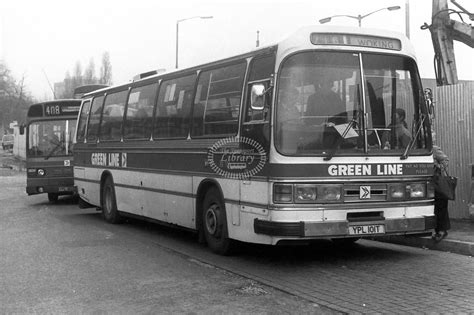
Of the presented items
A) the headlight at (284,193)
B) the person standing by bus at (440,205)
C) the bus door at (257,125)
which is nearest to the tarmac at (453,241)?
the person standing by bus at (440,205)

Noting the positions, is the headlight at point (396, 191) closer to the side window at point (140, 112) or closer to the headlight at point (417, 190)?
the headlight at point (417, 190)

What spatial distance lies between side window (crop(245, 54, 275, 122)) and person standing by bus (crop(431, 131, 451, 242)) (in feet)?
9.19

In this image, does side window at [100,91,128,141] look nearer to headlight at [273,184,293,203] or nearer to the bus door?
the bus door

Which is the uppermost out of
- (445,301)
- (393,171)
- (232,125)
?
(232,125)

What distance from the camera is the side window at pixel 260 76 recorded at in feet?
23.4

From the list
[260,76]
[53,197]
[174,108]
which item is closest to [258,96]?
[260,76]

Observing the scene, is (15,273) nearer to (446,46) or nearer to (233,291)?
(233,291)

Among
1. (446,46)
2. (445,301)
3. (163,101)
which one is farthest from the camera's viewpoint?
(446,46)

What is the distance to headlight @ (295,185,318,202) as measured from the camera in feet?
22.5

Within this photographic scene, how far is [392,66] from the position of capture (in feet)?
25.1

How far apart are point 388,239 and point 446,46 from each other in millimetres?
5308

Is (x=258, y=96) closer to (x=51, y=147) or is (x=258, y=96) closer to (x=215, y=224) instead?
(x=215, y=224)

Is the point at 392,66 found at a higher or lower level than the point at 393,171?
higher

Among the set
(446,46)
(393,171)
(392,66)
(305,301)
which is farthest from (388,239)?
(446,46)
